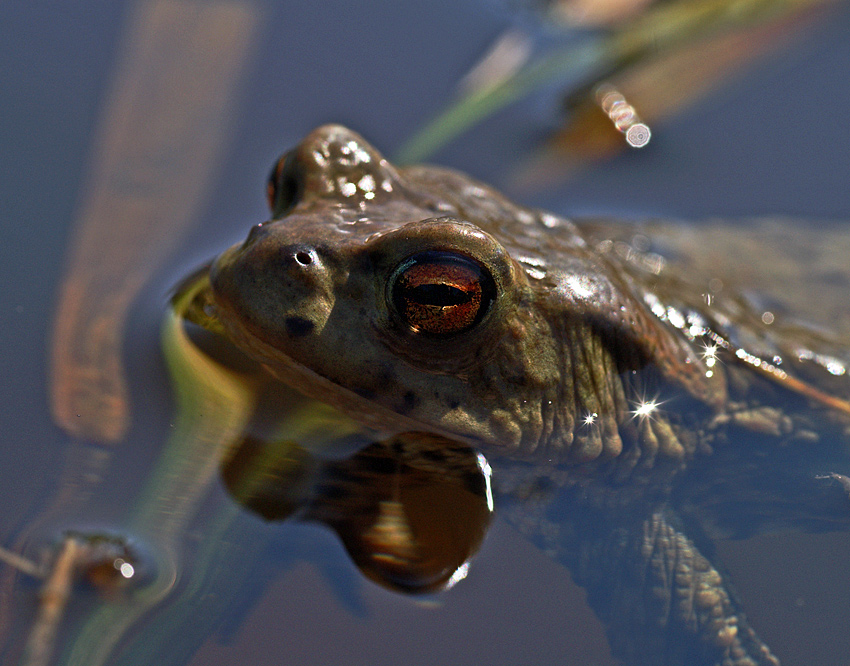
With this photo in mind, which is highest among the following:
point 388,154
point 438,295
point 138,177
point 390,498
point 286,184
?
point 388,154

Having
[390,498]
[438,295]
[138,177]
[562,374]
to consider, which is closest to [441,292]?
[438,295]

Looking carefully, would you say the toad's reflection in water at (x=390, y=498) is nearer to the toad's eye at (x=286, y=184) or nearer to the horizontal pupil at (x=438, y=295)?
the horizontal pupil at (x=438, y=295)

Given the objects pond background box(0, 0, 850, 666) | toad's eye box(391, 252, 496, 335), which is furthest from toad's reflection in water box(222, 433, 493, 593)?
toad's eye box(391, 252, 496, 335)

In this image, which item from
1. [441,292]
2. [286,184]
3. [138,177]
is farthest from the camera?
[138,177]

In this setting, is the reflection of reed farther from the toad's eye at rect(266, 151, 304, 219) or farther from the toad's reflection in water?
the toad's eye at rect(266, 151, 304, 219)

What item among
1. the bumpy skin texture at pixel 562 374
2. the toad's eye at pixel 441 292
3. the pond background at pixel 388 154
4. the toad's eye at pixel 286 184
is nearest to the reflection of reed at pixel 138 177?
the pond background at pixel 388 154

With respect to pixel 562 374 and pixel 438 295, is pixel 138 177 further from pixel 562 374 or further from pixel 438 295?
pixel 562 374

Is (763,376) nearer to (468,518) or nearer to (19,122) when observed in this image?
(468,518)
